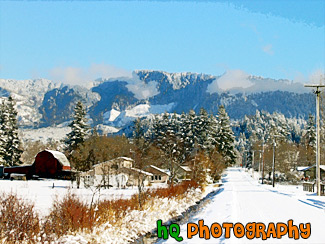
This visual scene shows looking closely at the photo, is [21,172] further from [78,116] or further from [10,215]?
[10,215]

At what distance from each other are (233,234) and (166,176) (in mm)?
73332

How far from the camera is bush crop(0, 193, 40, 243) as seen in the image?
39.0 feet

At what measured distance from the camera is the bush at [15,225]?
1188 centimetres

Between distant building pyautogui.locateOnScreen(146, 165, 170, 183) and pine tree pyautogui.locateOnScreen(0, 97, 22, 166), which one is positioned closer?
pine tree pyautogui.locateOnScreen(0, 97, 22, 166)

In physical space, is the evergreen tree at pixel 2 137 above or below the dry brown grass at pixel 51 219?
above

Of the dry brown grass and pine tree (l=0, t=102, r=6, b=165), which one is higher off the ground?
pine tree (l=0, t=102, r=6, b=165)

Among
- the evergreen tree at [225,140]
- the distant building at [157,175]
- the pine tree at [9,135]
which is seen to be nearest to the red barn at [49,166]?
the pine tree at [9,135]

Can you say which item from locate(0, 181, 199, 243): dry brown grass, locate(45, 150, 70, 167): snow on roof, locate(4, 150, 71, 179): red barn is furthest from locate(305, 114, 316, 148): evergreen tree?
locate(0, 181, 199, 243): dry brown grass

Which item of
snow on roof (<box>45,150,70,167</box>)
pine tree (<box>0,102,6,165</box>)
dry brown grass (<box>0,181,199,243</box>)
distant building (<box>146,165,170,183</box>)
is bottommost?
distant building (<box>146,165,170,183</box>)

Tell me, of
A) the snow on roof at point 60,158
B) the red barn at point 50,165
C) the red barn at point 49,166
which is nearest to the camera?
the red barn at point 49,166

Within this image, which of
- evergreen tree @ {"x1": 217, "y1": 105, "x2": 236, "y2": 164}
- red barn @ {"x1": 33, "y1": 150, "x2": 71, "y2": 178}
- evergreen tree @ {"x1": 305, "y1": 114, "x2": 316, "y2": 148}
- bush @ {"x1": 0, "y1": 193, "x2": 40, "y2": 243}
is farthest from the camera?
evergreen tree @ {"x1": 305, "y1": 114, "x2": 316, "y2": 148}

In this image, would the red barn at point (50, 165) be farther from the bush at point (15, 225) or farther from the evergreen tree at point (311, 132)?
the bush at point (15, 225)

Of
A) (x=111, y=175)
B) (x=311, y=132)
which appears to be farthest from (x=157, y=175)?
(x=311, y=132)

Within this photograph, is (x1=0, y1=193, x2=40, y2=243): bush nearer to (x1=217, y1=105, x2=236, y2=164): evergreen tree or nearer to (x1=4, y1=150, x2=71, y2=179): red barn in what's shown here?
(x1=4, y1=150, x2=71, y2=179): red barn
